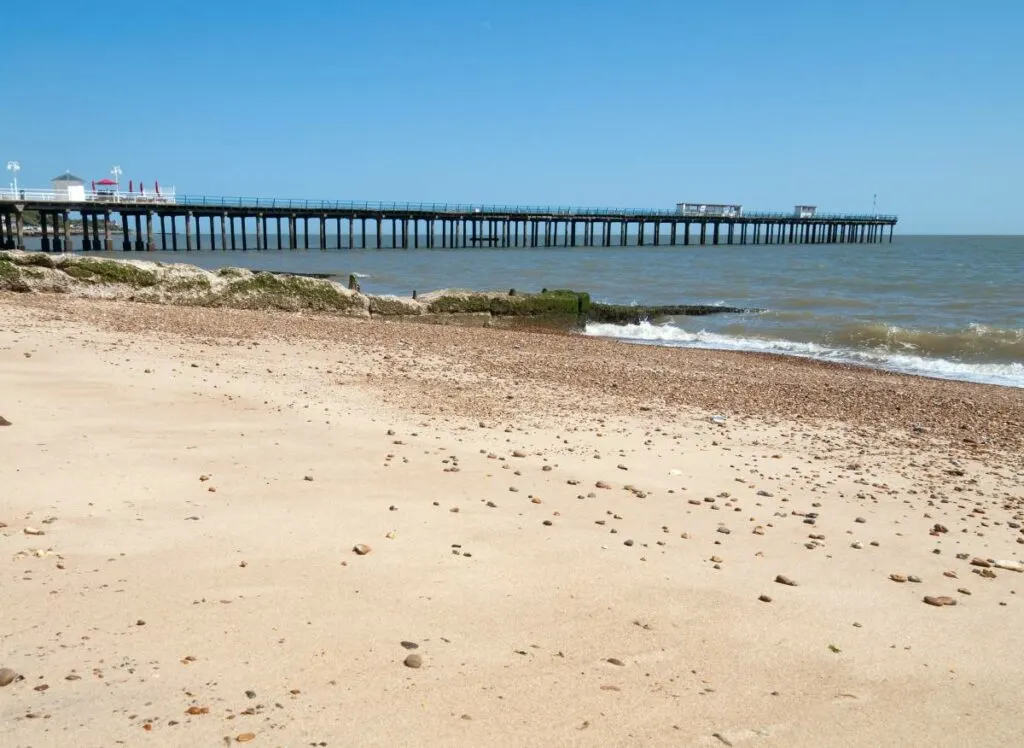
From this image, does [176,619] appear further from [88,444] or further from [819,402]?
[819,402]

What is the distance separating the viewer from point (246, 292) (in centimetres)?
1566

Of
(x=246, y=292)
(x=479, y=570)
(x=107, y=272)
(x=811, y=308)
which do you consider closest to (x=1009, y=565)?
(x=479, y=570)

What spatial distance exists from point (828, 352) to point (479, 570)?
14.0 metres

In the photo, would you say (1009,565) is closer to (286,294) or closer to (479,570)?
(479,570)

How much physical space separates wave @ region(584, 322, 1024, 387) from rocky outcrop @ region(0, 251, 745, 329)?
1429 mm

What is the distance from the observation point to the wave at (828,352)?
46.0ft

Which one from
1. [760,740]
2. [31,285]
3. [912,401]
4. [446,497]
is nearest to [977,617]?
[760,740]

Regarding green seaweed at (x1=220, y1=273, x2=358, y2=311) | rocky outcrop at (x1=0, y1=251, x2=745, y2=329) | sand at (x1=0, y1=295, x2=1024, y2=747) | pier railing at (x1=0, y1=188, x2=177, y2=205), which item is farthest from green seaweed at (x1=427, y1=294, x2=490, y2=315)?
A: pier railing at (x1=0, y1=188, x2=177, y2=205)

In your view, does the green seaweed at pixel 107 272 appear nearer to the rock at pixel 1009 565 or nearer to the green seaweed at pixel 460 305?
the green seaweed at pixel 460 305

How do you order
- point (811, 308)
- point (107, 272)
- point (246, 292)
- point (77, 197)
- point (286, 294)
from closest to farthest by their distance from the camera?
1. point (107, 272)
2. point (246, 292)
3. point (286, 294)
4. point (811, 308)
5. point (77, 197)

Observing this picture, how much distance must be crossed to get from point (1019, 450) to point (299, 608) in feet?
22.9

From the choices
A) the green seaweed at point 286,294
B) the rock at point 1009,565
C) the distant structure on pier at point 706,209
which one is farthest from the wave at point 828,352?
the distant structure on pier at point 706,209

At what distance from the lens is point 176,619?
10.2ft

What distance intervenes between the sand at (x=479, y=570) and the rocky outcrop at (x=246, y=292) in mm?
7553
